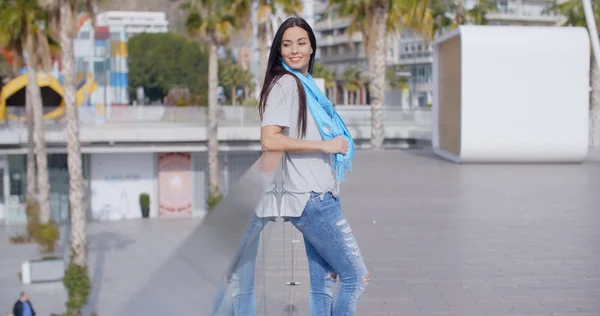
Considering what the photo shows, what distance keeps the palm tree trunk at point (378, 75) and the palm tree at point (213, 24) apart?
760cm

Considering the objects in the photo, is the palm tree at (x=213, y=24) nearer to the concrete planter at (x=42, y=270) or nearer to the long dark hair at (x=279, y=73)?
the concrete planter at (x=42, y=270)

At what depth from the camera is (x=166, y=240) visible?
31688 mm

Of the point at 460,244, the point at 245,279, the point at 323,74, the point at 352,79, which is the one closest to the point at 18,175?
the point at 460,244

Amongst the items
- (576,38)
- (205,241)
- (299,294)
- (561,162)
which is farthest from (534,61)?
(205,241)

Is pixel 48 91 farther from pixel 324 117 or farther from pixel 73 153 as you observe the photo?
pixel 324 117

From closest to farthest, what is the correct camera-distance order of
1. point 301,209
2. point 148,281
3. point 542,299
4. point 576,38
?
1. point 148,281
2. point 301,209
3. point 542,299
4. point 576,38

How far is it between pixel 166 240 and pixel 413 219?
24503mm

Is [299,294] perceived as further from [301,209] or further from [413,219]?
[413,219]

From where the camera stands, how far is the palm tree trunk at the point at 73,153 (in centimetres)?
2302

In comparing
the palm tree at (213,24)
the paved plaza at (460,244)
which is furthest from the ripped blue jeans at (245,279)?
the palm tree at (213,24)

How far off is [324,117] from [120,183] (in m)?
35.8

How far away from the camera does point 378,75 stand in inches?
1083

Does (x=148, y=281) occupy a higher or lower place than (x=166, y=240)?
higher

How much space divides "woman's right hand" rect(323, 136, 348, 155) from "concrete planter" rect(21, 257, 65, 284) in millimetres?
22177
